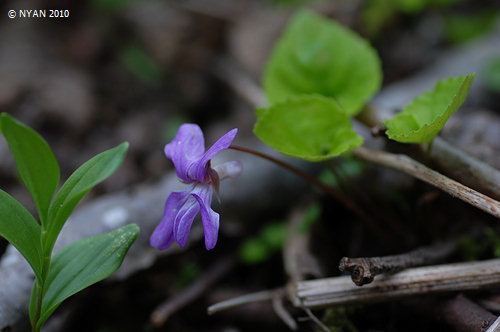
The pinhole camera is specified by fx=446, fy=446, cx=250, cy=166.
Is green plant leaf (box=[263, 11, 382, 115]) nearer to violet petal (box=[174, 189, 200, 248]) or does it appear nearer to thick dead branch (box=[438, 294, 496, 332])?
violet petal (box=[174, 189, 200, 248])

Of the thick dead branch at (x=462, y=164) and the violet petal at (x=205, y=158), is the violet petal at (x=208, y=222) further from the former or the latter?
the thick dead branch at (x=462, y=164)

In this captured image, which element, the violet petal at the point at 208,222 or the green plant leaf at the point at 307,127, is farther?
the green plant leaf at the point at 307,127

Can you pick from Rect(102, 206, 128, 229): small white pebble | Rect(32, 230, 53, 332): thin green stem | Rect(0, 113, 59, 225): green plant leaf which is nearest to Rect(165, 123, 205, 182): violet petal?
Rect(0, 113, 59, 225): green plant leaf

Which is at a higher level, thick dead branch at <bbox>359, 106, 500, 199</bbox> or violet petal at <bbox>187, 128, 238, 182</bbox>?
violet petal at <bbox>187, 128, 238, 182</bbox>

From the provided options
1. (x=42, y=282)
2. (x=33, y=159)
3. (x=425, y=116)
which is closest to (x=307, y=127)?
(x=425, y=116)

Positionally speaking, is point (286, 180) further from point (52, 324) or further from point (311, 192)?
point (52, 324)

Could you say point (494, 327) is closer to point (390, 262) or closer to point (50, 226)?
point (390, 262)

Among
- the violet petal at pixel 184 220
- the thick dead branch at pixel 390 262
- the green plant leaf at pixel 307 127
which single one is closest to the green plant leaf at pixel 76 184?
the violet petal at pixel 184 220
